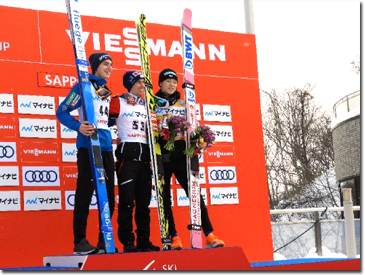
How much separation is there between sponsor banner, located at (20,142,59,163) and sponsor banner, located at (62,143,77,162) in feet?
Result: 0.23

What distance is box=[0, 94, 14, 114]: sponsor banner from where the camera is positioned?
19.0 feet

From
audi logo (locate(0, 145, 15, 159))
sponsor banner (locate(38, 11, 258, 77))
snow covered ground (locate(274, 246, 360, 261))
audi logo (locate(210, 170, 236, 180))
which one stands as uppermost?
sponsor banner (locate(38, 11, 258, 77))

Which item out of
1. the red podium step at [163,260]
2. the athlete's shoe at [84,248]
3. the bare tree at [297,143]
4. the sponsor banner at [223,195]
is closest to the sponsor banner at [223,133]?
the sponsor banner at [223,195]

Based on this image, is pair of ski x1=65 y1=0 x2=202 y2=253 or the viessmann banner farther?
the viessmann banner

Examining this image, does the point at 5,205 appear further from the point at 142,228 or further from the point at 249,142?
the point at 249,142

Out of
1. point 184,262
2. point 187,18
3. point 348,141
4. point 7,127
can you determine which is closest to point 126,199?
point 184,262

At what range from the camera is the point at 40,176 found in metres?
5.86

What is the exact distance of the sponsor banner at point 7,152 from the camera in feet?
18.7

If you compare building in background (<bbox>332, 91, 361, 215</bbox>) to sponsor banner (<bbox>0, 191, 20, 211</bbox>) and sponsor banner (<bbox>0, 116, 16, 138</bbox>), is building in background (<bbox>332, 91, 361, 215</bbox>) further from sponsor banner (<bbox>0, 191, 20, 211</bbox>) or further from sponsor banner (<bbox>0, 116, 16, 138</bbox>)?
sponsor banner (<bbox>0, 191, 20, 211</bbox>)

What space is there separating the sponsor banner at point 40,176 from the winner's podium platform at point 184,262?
3.30 ft

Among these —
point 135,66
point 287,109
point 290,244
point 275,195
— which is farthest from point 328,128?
point 135,66

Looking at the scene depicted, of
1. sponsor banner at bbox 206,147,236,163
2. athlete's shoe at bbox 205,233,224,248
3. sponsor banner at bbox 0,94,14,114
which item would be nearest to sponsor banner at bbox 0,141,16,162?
sponsor banner at bbox 0,94,14,114

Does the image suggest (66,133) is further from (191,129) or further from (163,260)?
(163,260)

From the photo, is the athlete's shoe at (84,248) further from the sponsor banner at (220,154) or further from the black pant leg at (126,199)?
the sponsor banner at (220,154)
